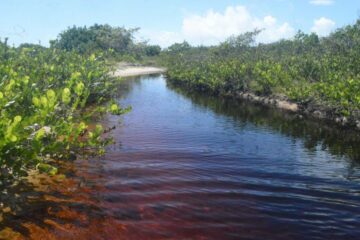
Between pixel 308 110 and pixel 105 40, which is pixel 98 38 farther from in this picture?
pixel 308 110

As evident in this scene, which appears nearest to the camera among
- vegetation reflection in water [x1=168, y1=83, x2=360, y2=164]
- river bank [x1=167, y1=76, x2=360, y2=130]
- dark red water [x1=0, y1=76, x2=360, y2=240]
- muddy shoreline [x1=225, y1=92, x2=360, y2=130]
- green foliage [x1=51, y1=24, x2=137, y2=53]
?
dark red water [x1=0, y1=76, x2=360, y2=240]

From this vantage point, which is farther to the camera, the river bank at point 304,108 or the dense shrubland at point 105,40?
the dense shrubland at point 105,40

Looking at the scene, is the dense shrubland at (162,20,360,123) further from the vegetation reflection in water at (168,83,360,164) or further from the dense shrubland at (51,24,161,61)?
the dense shrubland at (51,24,161,61)

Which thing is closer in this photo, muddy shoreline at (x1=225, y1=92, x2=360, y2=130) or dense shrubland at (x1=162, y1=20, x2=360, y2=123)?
muddy shoreline at (x1=225, y1=92, x2=360, y2=130)

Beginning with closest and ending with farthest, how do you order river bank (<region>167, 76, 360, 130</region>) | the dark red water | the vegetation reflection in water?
the dark red water → the vegetation reflection in water → river bank (<region>167, 76, 360, 130</region>)

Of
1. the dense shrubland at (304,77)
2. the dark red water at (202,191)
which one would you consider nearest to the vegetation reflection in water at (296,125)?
the dark red water at (202,191)

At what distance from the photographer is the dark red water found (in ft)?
31.7

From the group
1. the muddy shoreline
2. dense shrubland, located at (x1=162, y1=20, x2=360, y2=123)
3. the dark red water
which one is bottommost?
the dark red water

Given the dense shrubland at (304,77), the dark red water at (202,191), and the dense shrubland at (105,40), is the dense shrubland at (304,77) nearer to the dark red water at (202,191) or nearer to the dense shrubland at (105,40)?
the dark red water at (202,191)

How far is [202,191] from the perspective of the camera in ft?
41.0

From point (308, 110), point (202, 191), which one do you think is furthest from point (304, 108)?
point (202, 191)

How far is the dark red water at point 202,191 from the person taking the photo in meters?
9.65

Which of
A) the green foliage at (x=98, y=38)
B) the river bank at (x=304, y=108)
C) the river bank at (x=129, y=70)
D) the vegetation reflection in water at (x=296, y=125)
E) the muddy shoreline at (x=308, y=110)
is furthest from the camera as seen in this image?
the green foliage at (x=98, y=38)

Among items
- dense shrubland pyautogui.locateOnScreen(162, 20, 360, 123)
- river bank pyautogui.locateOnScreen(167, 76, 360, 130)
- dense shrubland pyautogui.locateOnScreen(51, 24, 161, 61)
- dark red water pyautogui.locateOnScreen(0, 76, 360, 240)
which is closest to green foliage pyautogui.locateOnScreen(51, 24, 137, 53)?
dense shrubland pyautogui.locateOnScreen(51, 24, 161, 61)
